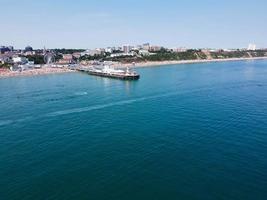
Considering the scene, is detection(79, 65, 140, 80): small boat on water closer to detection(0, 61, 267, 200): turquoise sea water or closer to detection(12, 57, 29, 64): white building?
detection(0, 61, 267, 200): turquoise sea water

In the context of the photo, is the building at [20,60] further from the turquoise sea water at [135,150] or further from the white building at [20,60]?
the turquoise sea water at [135,150]

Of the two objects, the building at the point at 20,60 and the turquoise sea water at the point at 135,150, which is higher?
the building at the point at 20,60

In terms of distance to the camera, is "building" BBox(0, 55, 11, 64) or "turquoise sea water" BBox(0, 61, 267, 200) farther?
"building" BBox(0, 55, 11, 64)

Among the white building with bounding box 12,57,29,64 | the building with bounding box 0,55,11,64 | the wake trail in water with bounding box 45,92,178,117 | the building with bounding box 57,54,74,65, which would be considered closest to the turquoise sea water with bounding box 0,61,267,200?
the wake trail in water with bounding box 45,92,178,117

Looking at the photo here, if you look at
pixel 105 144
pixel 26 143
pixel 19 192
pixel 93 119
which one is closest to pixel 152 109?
pixel 93 119

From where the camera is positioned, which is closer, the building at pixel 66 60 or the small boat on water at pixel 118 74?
the small boat on water at pixel 118 74

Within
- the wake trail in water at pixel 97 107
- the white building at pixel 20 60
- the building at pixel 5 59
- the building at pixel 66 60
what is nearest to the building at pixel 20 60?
the white building at pixel 20 60

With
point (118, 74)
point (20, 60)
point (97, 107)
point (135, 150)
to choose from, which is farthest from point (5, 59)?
point (135, 150)

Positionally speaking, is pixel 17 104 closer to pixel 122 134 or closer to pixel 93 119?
pixel 93 119
